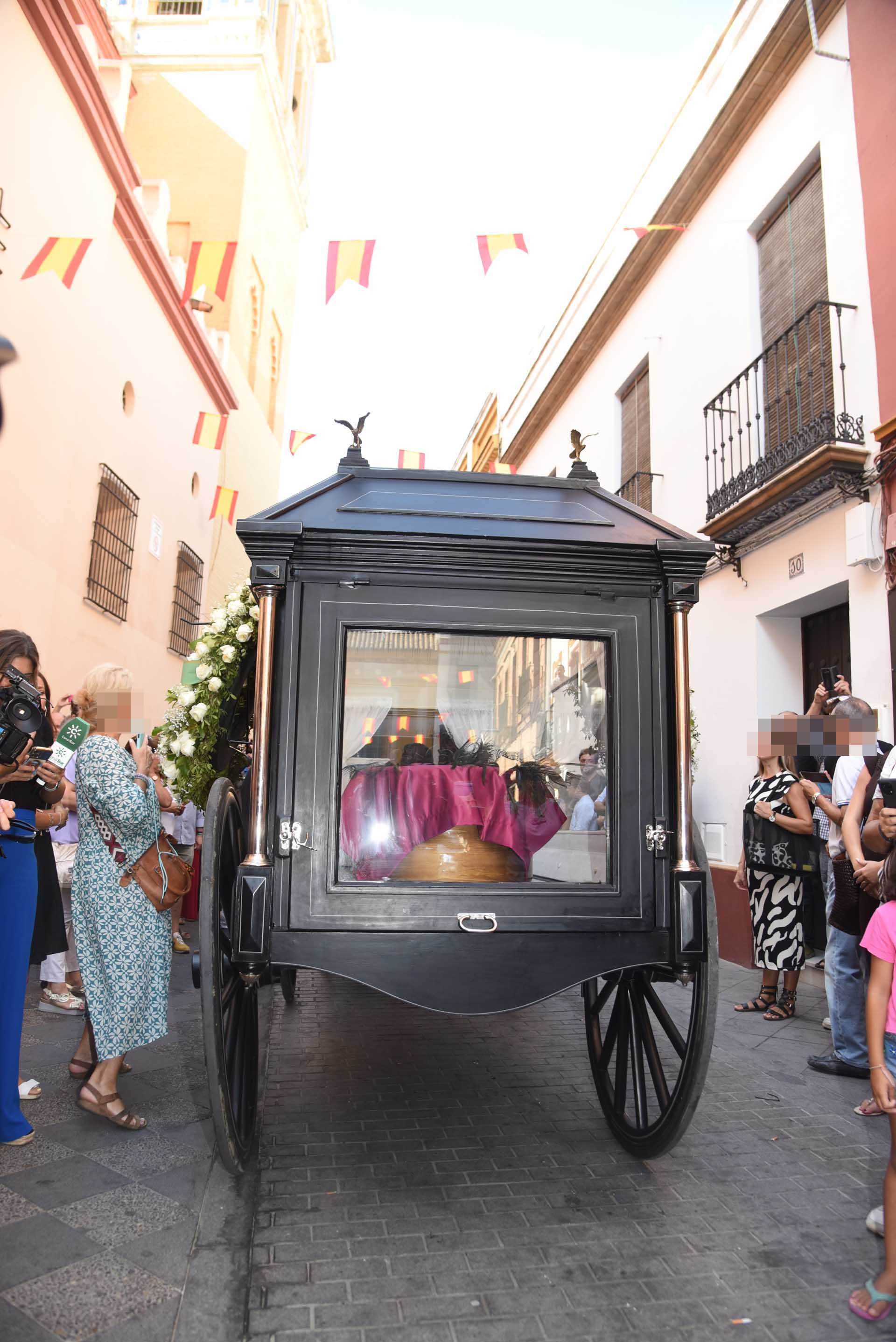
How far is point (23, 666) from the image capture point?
3461 mm

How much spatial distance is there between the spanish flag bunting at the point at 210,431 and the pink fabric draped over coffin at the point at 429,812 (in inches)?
382

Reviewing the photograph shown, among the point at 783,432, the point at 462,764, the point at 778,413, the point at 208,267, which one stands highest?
the point at 208,267

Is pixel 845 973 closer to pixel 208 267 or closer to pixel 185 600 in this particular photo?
pixel 185 600

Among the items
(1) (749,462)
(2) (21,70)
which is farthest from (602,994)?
(2) (21,70)

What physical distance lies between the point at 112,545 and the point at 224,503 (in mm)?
4200

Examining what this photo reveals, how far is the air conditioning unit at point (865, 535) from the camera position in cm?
601

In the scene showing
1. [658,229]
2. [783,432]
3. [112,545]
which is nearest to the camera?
[783,432]

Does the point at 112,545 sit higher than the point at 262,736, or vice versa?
the point at 112,545

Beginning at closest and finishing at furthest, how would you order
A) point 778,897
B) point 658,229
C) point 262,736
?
1. point 262,736
2. point 778,897
3. point 658,229

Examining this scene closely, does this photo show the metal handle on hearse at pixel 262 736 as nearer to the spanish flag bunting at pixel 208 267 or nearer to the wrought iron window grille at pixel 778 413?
the wrought iron window grille at pixel 778 413

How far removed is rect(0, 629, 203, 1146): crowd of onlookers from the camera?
330 cm

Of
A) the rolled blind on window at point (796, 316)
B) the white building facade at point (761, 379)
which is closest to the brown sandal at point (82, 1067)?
the white building facade at point (761, 379)

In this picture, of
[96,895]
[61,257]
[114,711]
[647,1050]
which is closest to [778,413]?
[647,1050]

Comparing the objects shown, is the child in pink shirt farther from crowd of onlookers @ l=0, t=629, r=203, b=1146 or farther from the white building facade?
the white building facade
